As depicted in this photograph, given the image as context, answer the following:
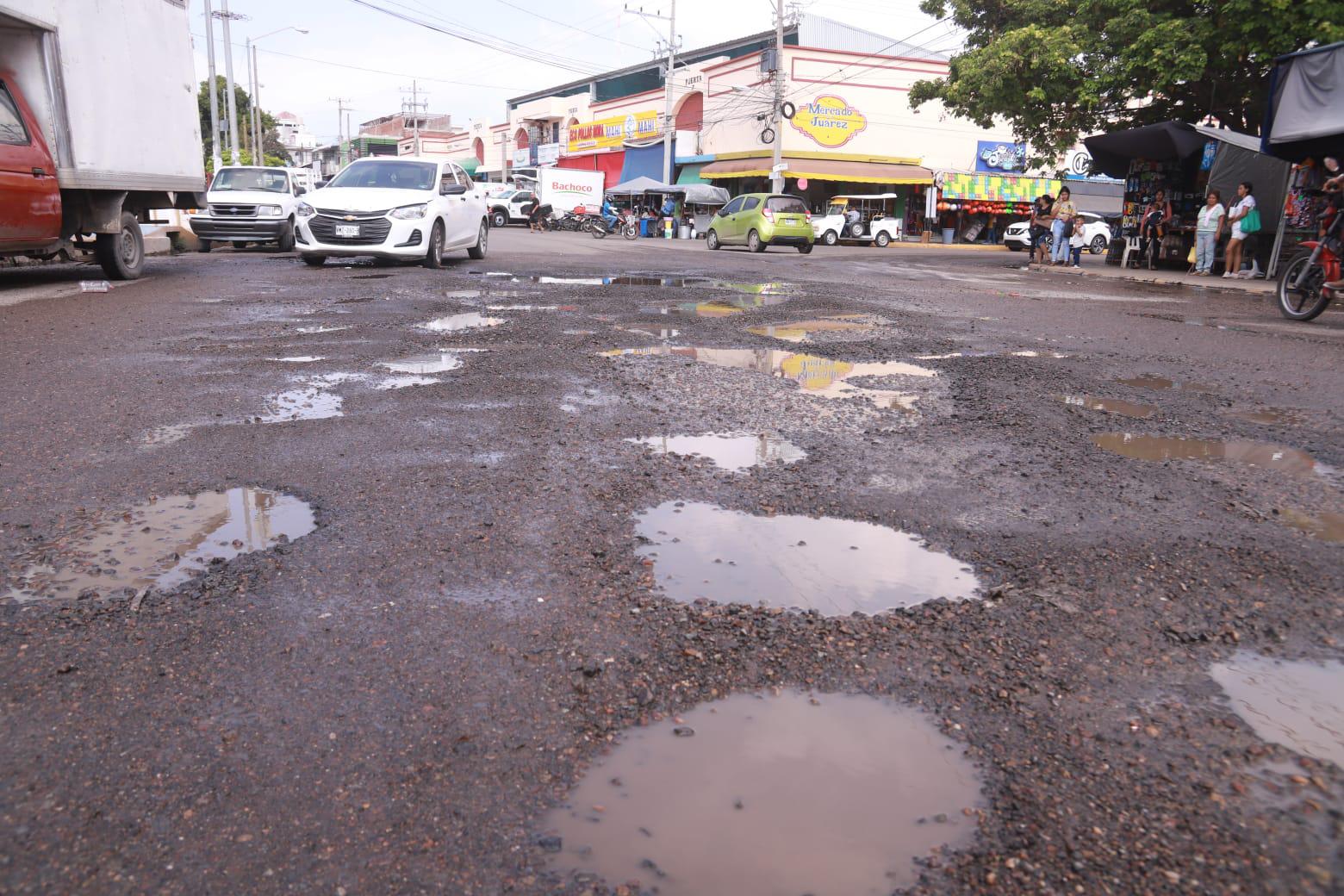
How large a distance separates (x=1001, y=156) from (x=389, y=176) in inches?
1484

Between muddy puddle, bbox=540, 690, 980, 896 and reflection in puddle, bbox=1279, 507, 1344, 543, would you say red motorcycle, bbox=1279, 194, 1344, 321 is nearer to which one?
reflection in puddle, bbox=1279, 507, 1344, 543

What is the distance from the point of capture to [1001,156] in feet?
148

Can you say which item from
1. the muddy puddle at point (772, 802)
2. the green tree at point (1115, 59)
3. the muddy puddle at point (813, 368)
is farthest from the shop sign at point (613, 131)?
the muddy puddle at point (772, 802)

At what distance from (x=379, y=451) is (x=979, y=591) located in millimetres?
2660

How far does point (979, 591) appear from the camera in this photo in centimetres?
292

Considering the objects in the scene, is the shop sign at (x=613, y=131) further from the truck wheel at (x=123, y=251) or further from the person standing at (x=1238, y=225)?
the truck wheel at (x=123, y=251)

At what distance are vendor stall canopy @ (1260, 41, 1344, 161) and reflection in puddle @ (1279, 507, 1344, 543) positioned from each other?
40.9 feet

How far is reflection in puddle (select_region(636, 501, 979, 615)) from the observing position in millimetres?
2873

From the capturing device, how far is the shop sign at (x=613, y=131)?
2013 inches

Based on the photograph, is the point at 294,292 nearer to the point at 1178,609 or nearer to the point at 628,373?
the point at 628,373

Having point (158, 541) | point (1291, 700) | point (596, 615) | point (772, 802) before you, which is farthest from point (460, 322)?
point (1291, 700)

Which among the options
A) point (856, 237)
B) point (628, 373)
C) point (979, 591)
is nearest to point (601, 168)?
point (856, 237)

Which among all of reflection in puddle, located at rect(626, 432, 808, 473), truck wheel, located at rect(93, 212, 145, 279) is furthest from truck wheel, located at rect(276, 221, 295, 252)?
reflection in puddle, located at rect(626, 432, 808, 473)

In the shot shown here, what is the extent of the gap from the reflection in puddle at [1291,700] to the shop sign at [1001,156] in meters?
46.8
